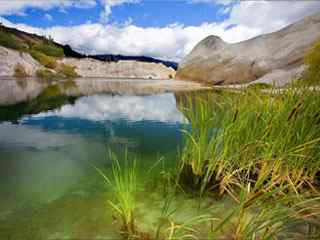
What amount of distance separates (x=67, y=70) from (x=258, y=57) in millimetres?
34513

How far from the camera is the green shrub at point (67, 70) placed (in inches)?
1691

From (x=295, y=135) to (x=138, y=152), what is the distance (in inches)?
102

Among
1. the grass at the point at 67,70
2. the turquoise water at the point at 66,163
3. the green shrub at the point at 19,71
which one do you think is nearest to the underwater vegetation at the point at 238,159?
the turquoise water at the point at 66,163

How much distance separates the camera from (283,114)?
7.84 ft

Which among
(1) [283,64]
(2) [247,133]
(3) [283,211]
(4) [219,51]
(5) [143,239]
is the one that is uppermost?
(4) [219,51]

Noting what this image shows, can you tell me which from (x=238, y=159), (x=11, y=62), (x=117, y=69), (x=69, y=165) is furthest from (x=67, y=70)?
(x=238, y=159)

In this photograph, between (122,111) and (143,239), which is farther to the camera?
(122,111)

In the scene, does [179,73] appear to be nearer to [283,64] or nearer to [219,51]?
[219,51]

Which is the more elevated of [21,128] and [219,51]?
[219,51]

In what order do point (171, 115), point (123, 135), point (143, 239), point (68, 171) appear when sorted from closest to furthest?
1. point (143, 239)
2. point (68, 171)
3. point (123, 135)
4. point (171, 115)

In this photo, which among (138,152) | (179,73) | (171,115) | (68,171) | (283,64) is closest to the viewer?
(68,171)

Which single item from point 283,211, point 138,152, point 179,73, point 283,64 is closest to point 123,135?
point 138,152

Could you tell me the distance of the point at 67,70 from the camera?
43656 mm

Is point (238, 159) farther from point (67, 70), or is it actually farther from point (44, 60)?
point (67, 70)
